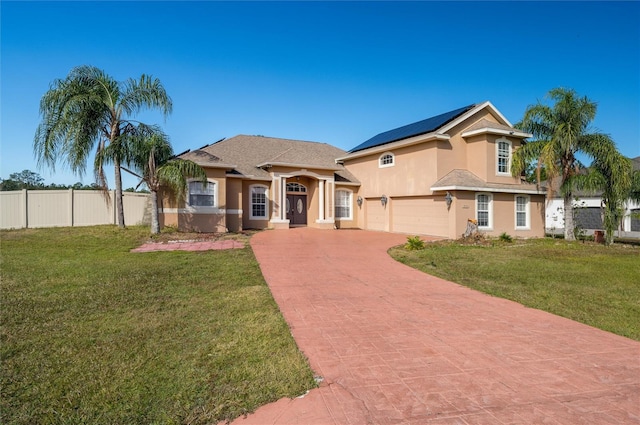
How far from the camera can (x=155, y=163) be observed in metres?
16.2

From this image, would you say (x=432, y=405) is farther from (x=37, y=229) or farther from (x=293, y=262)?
(x=37, y=229)

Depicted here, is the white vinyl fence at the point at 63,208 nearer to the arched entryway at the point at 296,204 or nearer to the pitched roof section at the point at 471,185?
the arched entryway at the point at 296,204

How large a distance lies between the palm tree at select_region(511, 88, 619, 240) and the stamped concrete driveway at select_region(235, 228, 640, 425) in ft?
39.8

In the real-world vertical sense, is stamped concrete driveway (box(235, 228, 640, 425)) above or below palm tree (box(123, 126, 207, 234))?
below

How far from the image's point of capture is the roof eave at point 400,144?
59.6 feet

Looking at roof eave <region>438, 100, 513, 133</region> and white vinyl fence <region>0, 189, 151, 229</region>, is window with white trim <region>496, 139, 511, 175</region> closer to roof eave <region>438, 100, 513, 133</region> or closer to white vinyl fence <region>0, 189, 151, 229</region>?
roof eave <region>438, 100, 513, 133</region>

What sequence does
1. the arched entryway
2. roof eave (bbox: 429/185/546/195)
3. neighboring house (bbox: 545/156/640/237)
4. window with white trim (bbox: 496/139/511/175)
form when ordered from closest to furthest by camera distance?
roof eave (bbox: 429/185/546/195), window with white trim (bbox: 496/139/511/175), the arched entryway, neighboring house (bbox: 545/156/640/237)

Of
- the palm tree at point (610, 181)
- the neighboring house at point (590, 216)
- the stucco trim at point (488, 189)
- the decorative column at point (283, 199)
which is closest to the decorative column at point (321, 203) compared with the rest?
the decorative column at point (283, 199)

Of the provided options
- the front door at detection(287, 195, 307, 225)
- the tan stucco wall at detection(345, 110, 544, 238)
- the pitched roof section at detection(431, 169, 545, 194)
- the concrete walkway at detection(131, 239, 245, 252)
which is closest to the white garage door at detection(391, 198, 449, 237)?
the tan stucco wall at detection(345, 110, 544, 238)

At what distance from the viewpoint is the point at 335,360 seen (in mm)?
4309

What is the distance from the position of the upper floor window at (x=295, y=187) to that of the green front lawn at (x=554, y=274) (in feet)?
32.5

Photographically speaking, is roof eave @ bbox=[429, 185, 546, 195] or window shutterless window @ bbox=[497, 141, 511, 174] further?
Result: window shutterless window @ bbox=[497, 141, 511, 174]

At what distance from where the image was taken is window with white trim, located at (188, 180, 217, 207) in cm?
1850

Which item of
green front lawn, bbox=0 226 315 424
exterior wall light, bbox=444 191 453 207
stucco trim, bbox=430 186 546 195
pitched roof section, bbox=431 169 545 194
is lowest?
green front lawn, bbox=0 226 315 424
